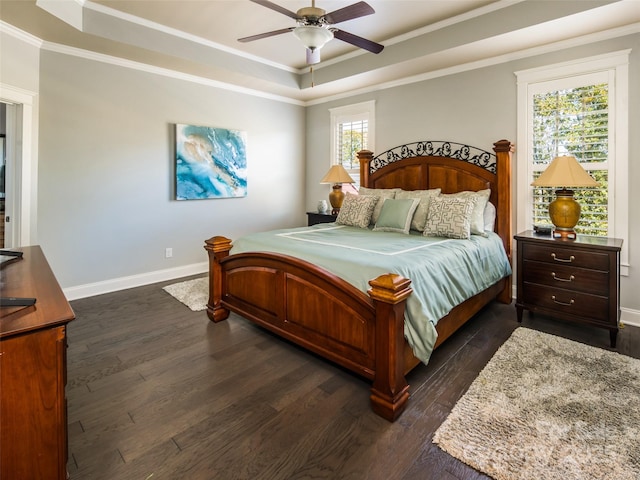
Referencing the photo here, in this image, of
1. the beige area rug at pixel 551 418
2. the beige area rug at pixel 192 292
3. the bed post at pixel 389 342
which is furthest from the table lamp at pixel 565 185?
the beige area rug at pixel 192 292

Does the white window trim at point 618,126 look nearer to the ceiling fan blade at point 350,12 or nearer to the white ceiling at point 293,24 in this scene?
the white ceiling at point 293,24

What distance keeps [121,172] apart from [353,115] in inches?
130

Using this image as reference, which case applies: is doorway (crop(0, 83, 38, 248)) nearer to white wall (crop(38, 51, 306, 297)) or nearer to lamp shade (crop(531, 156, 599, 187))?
white wall (crop(38, 51, 306, 297))

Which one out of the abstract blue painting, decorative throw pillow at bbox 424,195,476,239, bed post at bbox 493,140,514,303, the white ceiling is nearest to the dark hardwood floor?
bed post at bbox 493,140,514,303

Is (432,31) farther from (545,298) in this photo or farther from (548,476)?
(548,476)

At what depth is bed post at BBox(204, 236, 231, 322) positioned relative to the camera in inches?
128

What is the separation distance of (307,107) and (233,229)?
253 centimetres

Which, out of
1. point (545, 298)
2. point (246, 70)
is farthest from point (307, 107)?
point (545, 298)

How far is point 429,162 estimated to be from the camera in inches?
171

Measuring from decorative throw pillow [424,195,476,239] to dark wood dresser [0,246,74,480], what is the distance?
2.93 metres

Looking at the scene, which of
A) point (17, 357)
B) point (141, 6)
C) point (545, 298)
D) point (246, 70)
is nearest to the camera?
point (17, 357)

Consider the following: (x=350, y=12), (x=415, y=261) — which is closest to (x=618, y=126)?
(x=415, y=261)

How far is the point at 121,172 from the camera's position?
13.8 ft

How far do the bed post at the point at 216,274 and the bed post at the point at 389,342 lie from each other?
1.78m
